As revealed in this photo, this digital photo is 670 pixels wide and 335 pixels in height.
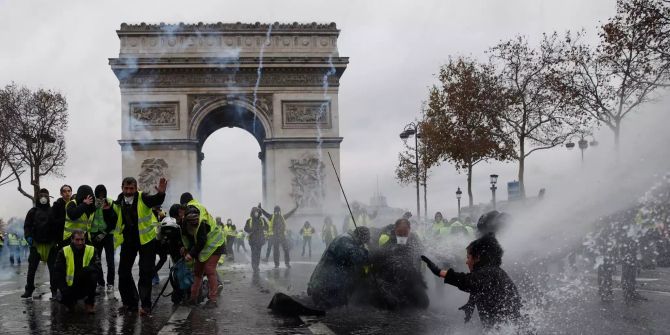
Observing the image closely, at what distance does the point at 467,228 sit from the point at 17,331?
6889 millimetres

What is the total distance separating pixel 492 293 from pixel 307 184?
27.1 meters

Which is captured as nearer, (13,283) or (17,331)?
(17,331)

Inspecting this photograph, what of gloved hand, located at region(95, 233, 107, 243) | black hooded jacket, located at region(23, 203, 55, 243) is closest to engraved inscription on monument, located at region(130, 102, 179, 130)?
black hooded jacket, located at region(23, 203, 55, 243)

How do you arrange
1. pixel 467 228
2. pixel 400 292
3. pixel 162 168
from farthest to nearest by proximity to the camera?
pixel 162 168
pixel 467 228
pixel 400 292

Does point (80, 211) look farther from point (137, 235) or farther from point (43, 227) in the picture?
point (137, 235)

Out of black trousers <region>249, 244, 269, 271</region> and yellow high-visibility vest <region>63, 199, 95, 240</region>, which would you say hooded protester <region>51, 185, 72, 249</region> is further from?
black trousers <region>249, 244, 269, 271</region>

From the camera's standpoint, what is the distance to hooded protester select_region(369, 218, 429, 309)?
8.18 meters

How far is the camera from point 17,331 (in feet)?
23.5

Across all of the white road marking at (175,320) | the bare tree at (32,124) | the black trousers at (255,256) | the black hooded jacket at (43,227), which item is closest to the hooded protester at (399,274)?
the white road marking at (175,320)

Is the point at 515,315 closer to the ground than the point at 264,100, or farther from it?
closer to the ground

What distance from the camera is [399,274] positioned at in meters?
8.19

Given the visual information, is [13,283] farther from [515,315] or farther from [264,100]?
[264,100]

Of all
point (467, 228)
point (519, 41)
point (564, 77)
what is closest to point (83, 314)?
point (467, 228)

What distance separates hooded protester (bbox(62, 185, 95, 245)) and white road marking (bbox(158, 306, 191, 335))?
6.24 feet
